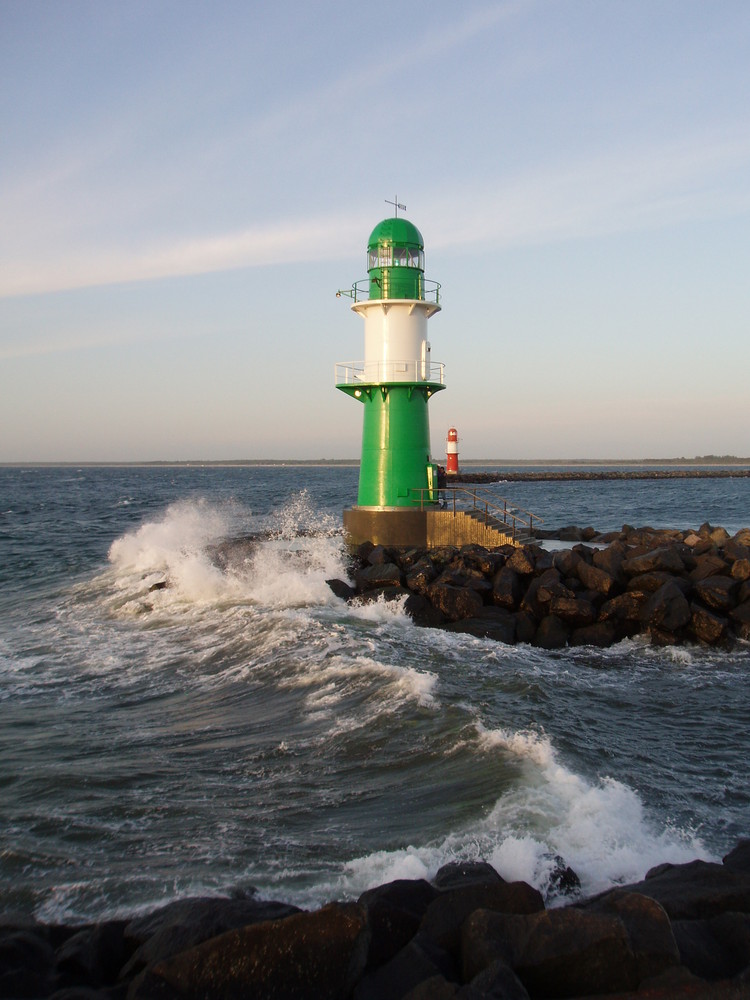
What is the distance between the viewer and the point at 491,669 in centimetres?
1016

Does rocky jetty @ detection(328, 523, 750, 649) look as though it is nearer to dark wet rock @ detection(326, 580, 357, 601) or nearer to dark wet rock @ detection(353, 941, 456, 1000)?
dark wet rock @ detection(326, 580, 357, 601)

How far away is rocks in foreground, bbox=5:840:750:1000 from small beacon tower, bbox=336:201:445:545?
12.9m

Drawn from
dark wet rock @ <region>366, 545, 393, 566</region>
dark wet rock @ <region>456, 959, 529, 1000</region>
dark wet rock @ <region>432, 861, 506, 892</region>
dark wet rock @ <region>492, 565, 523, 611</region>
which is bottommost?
dark wet rock @ <region>432, 861, 506, 892</region>

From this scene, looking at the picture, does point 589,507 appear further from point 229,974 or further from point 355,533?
point 229,974

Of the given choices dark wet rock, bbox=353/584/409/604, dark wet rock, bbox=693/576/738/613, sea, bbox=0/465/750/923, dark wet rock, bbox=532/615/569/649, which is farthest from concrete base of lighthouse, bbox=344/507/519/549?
dark wet rock, bbox=693/576/738/613

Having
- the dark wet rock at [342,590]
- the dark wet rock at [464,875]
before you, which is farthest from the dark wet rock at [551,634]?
the dark wet rock at [464,875]

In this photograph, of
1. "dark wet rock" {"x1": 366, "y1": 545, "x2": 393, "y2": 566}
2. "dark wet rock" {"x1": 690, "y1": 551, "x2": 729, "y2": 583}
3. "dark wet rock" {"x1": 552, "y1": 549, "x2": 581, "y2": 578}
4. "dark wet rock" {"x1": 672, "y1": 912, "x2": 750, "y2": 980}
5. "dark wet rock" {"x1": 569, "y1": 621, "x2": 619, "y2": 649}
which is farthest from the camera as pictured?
"dark wet rock" {"x1": 366, "y1": 545, "x2": 393, "y2": 566}

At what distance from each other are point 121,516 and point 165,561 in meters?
20.2

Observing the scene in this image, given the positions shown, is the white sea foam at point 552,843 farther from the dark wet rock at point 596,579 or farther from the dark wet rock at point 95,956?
the dark wet rock at point 596,579

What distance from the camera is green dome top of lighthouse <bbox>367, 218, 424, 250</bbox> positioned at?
17.4 m

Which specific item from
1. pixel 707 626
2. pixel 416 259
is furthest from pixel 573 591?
pixel 416 259

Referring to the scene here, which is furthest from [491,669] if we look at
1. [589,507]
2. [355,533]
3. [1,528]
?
[589,507]

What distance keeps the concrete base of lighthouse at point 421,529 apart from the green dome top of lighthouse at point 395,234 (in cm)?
574

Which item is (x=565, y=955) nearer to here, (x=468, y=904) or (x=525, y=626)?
(x=468, y=904)
